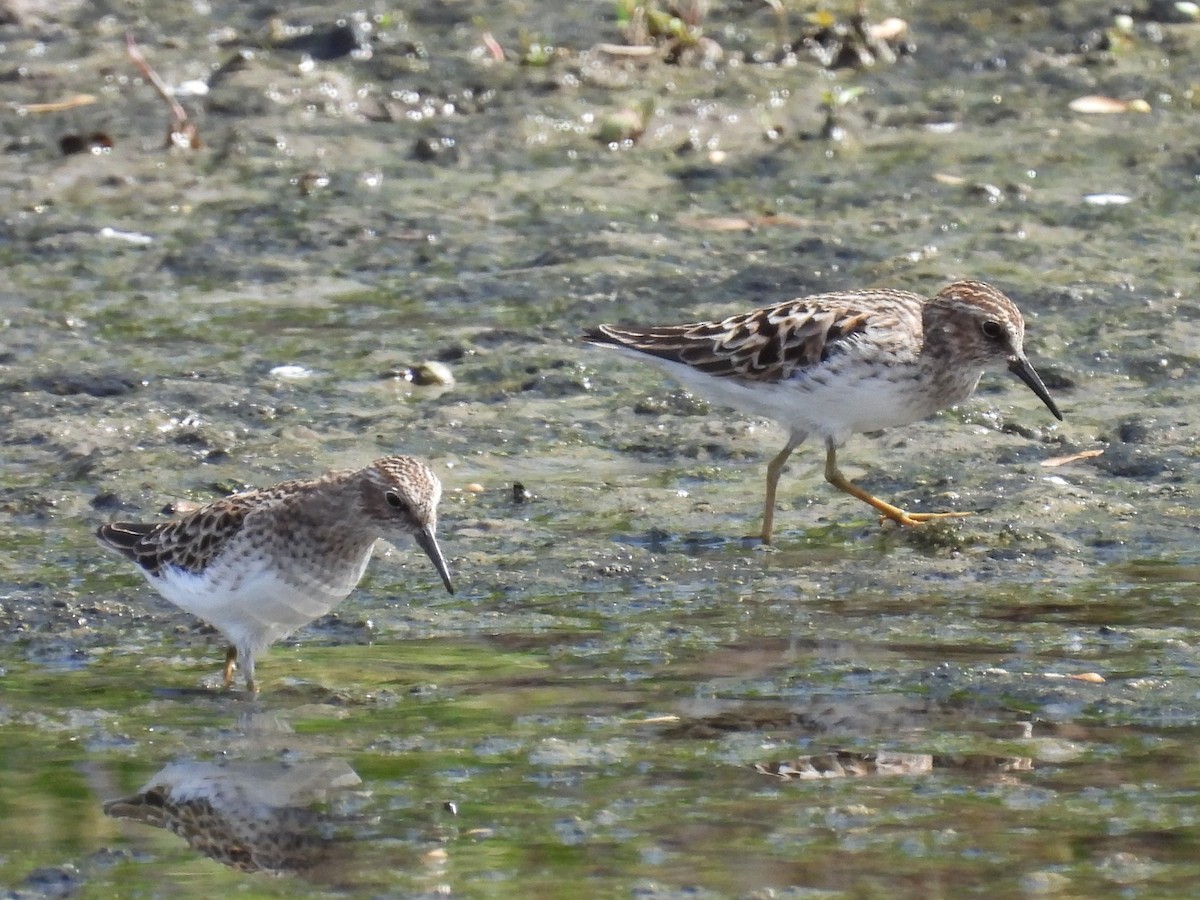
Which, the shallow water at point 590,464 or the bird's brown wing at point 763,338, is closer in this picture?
the shallow water at point 590,464

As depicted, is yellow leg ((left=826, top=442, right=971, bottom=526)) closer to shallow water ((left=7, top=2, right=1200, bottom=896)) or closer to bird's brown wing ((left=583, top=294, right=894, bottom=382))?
shallow water ((left=7, top=2, right=1200, bottom=896))

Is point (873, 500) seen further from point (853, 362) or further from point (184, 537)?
point (184, 537)

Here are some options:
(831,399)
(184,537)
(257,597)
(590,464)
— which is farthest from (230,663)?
(831,399)

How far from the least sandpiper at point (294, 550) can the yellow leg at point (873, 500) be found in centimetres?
225

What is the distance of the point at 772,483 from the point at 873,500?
16.1 inches

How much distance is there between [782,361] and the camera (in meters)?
8.69

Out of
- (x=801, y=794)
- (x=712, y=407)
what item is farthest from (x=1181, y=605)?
(x=712, y=407)

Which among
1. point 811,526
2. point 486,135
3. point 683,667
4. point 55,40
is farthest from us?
point 55,40

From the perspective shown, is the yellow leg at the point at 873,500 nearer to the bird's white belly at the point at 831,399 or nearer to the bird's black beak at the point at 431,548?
the bird's white belly at the point at 831,399

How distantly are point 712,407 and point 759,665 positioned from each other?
120 inches

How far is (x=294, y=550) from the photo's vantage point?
22.3ft

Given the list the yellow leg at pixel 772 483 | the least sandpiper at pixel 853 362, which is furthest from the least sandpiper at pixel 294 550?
the least sandpiper at pixel 853 362

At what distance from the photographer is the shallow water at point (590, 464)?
18.7ft

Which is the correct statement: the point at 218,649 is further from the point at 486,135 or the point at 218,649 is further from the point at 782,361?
the point at 486,135
